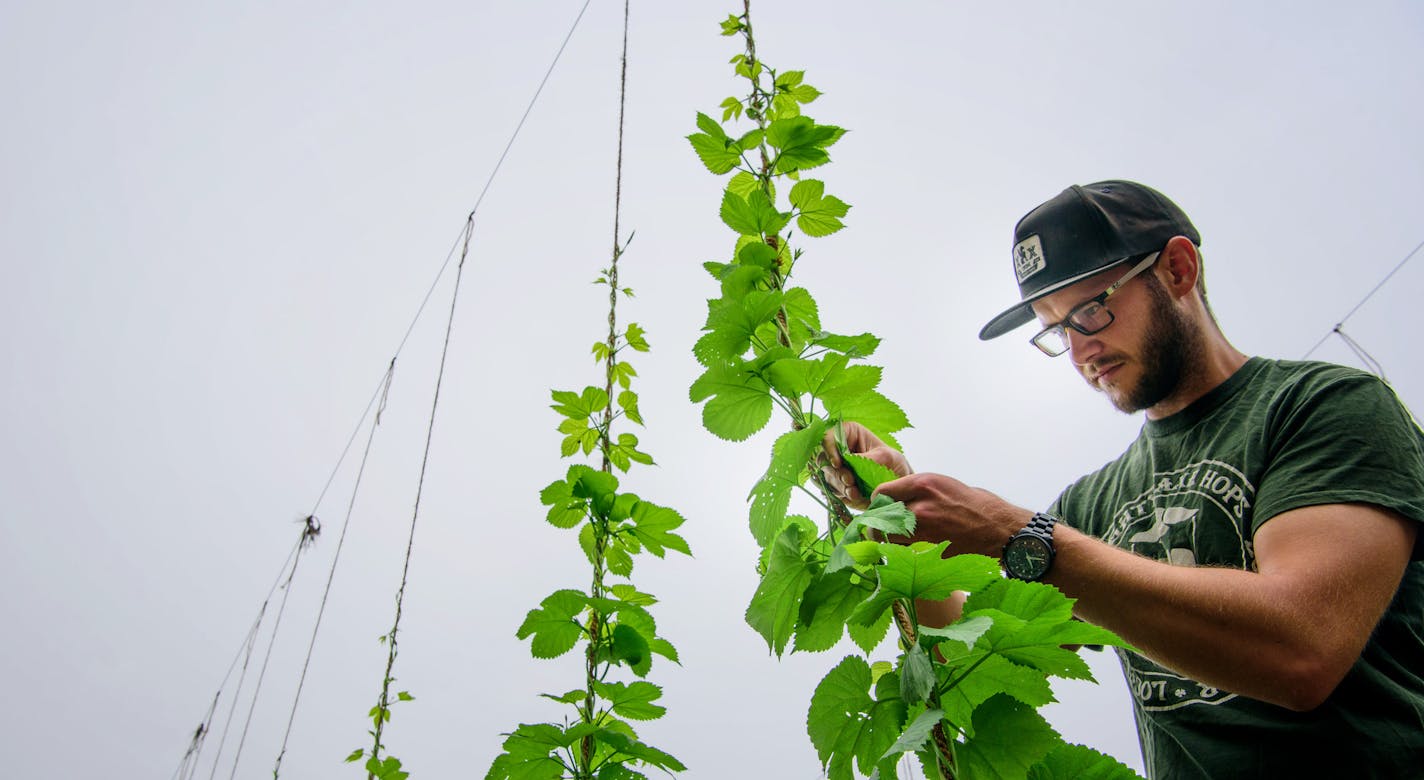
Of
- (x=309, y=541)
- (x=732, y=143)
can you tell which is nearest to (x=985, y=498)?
(x=732, y=143)

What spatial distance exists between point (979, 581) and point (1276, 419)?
71 centimetres

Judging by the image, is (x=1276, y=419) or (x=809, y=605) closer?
(x=809, y=605)

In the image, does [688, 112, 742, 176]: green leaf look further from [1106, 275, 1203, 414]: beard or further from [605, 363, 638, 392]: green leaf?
[1106, 275, 1203, 414]: beard

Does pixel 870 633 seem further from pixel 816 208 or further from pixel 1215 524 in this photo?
pixel 1215 524

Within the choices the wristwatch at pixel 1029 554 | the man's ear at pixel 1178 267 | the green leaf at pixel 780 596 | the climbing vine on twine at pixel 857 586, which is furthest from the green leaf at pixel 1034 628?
the man's ear at pixel 1178 267

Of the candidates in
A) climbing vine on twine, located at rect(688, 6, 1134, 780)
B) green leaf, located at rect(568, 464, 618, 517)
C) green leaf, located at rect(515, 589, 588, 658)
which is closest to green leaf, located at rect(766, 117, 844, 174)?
climbing vine on twine, located at rect(688, 6, 1134, 780)

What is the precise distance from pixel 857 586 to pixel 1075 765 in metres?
0.13

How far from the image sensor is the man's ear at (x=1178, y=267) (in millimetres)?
998

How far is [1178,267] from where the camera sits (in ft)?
3.31

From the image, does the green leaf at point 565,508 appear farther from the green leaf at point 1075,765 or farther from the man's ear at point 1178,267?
the man's ear at point 1178,267

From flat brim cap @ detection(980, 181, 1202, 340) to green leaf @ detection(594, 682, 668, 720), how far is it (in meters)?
0.78

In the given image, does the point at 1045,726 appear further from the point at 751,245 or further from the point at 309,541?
the point at 309,541

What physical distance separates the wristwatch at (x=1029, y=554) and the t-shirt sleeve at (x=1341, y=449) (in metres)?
0.32

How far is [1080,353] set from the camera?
1.01 m
